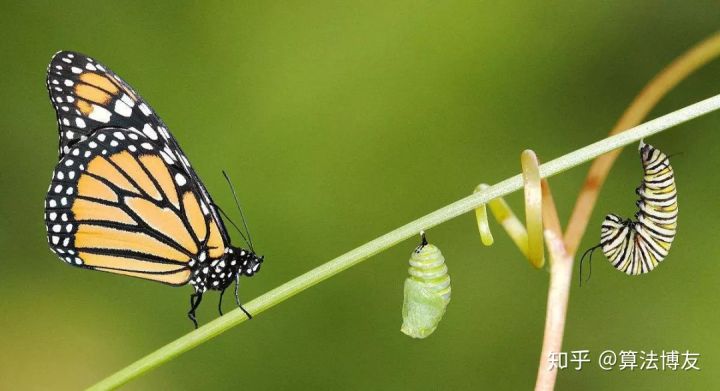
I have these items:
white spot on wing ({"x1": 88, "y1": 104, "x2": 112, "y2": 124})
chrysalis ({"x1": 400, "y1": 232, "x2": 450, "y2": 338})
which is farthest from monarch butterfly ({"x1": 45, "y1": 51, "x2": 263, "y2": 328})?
chrysalis ({"x1": 400, "y1": 232, "x2": 450, "y2": 338})

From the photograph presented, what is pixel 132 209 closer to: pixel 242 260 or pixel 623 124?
pixel 242 260

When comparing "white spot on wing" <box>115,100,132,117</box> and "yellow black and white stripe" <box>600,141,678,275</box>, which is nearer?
"yellow black and white stripe" <box>600,141,678,275</box>

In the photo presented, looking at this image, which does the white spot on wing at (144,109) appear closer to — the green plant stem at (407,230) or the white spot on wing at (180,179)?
the white spot on wing at (180,179)

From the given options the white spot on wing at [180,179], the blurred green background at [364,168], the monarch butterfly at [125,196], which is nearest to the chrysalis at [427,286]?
the monarch butterfly at [125,196]

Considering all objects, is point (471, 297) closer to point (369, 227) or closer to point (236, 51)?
point (369, 227)

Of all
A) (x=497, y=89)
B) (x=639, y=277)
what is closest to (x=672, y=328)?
(x=639, y=277)

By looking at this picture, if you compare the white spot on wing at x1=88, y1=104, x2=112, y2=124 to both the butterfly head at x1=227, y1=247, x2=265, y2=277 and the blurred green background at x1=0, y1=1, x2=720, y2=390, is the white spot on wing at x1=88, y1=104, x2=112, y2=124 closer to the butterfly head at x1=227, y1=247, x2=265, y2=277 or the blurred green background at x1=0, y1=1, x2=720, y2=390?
the butterfly head at x1=227, y1=247, x2=265, y2=277

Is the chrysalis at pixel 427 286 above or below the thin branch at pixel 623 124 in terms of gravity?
below
